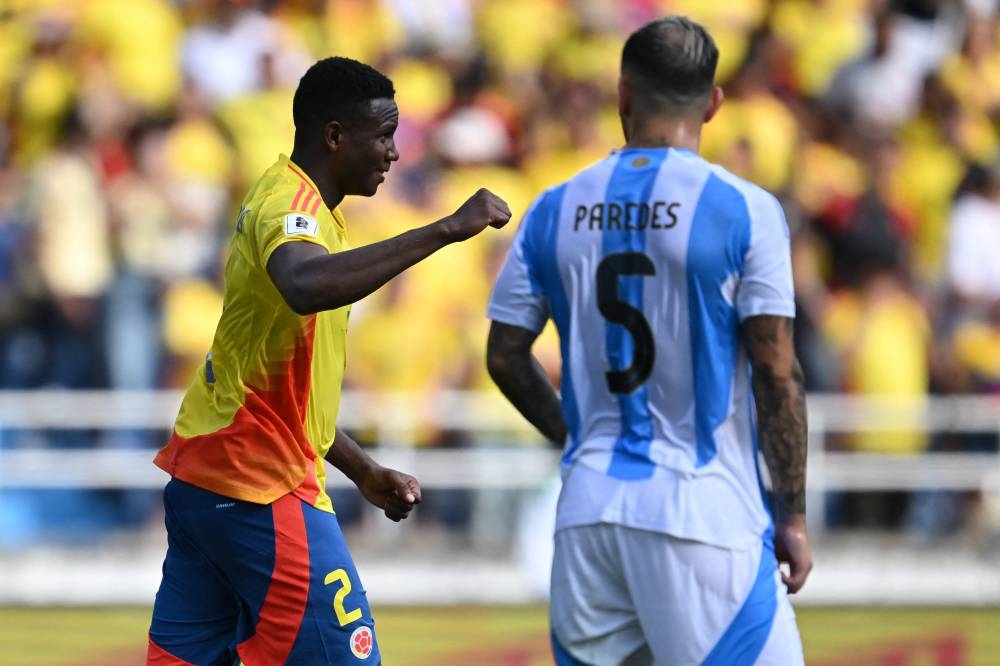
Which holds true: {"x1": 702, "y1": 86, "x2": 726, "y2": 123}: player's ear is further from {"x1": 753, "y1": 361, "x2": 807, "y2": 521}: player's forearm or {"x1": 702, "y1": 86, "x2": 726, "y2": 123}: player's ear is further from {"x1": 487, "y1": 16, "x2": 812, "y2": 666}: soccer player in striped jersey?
{"x1": 753, "y1": 361, "x2": 807, "y2": 521}: player's forearm

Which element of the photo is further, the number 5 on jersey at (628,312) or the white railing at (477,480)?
the white railing at (477,480)

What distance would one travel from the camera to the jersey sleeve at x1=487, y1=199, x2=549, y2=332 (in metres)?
4.82

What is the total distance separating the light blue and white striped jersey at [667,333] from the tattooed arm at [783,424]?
42 millimetres

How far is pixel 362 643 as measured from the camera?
16.3 feet

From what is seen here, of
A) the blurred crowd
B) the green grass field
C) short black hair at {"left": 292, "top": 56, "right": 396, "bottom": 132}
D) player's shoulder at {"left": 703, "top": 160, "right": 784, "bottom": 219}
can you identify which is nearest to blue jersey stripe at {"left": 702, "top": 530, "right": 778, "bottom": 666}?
player's shoulder at {"left": 703, "top": 160, "right": 784, "bottom": 219}

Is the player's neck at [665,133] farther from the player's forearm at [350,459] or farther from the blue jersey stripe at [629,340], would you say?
the player's forearm at [350,459]

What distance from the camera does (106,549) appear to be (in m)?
11.7

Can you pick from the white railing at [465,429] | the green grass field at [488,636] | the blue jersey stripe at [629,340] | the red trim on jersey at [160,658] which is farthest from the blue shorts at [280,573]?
the white railing at [465,429]

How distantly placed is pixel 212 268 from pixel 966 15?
6.20 metres

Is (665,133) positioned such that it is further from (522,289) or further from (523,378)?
(523,378)

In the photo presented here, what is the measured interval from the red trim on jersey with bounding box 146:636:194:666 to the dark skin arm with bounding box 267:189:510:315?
1.26 meters

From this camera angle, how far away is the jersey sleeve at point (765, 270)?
→ 450cm

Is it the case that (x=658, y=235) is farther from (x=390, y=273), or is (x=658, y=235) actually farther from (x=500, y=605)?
(x=500, y=605)

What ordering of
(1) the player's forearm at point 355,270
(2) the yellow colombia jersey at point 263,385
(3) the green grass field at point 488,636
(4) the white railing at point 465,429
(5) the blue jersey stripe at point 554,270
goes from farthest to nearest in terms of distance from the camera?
1. (4) the white railing at point 465,429
2. (3) the green grass field at point 488,636
3. (2) the yellow colombia jersey at point 263,385
4. (5) the blue jersey stripe at point 554,270
5. (1) the player's forearm at point 355,270
